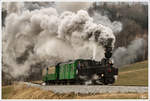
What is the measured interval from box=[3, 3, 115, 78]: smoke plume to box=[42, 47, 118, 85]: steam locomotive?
613 millimetres

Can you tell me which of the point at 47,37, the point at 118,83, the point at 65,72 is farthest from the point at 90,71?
the point at 47,37

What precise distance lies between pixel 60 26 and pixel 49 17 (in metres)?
0.93

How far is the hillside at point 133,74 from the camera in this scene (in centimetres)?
1920

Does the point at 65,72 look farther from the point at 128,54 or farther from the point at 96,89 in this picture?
the point at 96,89

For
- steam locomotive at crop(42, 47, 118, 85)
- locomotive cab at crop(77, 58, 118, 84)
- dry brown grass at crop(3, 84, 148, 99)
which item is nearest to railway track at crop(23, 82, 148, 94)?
dry brown grass at crop(3, 84, 148, 99)

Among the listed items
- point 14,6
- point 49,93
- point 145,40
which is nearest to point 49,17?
point 14,6

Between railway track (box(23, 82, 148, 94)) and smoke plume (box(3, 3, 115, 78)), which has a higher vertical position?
smoke plume (box(3, 3, 115, 78))

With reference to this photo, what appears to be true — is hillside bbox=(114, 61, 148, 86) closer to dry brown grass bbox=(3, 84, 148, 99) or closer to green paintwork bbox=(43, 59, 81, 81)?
green paintwork bbox=(43, 59, 81, 81)

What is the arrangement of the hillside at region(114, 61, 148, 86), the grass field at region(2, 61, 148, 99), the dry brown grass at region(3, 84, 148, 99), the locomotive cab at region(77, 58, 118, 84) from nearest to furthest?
the dry brown grass at region(3, 84, 148, 99)
the locomotive cab at region(77, 58, 118, 84)
the grass field at region(2, 61, 148, 99)
the hillside at region(114, 61, 148, 86)

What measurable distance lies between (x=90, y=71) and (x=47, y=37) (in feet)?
13.2

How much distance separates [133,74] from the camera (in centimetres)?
2008

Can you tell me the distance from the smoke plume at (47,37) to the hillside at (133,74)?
86.3 inches

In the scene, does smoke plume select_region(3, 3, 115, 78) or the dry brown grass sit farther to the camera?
smoke plume select_region(3, 3, 115, 78)

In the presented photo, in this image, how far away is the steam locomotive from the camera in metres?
17.9
